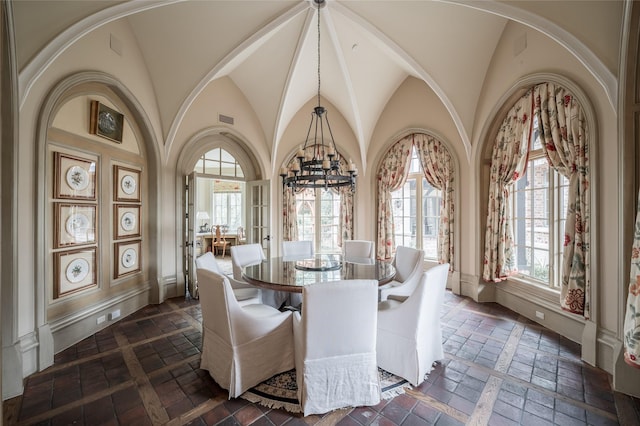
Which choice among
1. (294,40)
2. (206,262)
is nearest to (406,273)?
(206,262)

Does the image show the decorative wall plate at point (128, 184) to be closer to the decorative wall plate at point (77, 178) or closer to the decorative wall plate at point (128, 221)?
the decorative wall plate at point (128, 221)

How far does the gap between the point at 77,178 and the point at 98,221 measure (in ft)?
1.75

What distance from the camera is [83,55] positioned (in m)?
3.11

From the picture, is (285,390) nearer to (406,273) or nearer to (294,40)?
(406,273)

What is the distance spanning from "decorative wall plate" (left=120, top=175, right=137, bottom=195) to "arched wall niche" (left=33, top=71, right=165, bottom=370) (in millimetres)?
116

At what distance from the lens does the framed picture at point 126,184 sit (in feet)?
12.3

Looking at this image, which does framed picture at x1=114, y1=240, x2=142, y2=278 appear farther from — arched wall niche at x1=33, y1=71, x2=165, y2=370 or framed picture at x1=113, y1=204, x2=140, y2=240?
framed picture at x1=113, y1=204, x2=140, y2=240

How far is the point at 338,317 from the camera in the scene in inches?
83.0

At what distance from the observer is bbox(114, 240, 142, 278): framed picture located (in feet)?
12.4

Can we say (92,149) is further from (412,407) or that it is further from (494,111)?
(494,111)

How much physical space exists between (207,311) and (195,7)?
3.35 m

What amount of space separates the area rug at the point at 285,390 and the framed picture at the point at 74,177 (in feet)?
8.95

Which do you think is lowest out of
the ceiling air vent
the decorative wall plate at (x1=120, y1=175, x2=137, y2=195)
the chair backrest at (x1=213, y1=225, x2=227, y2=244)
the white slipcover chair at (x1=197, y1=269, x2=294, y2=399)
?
the white slipcover chair at (x1=197, y1=269, x2=294, y2=399)

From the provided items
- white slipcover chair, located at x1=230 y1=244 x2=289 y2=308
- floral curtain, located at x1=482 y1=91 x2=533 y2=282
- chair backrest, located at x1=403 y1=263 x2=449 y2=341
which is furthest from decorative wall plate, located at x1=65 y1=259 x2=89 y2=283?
floral curtain, located at x1=482 y1=91 x2=533 y2=282
